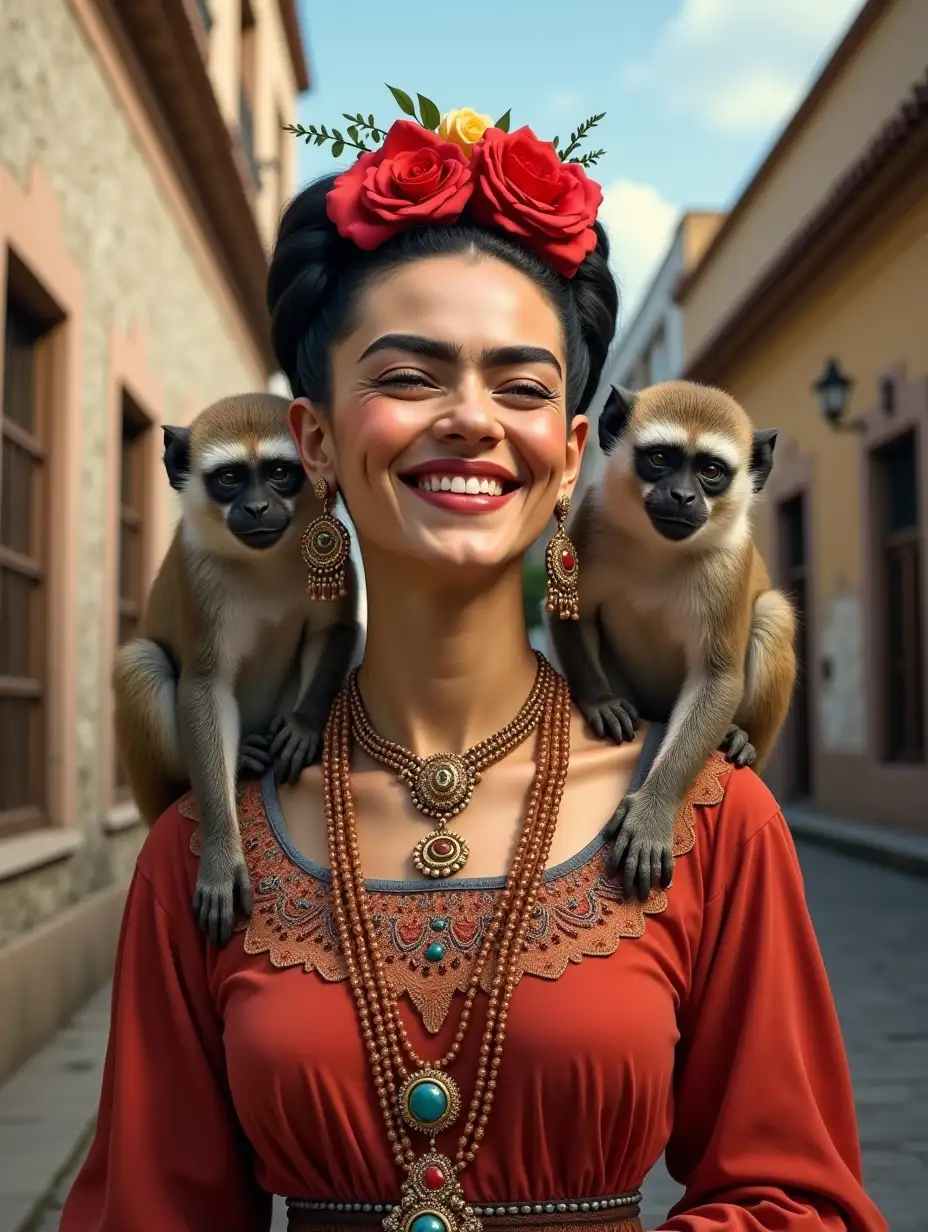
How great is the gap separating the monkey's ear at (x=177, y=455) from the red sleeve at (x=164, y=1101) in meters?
0.54

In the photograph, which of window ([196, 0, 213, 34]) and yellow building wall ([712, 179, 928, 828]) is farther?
yellow building wall ([712, 179, 928, 828])

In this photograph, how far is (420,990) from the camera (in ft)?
5.65

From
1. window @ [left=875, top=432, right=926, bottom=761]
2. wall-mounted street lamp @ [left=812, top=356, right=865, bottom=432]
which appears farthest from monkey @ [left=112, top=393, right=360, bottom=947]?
wall-mounted street lamp @ [left=812, top=356, right=865, bottom=432]

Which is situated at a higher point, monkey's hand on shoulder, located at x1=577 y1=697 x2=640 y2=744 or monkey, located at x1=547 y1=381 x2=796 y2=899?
monkey, located at x1=547 y1=381 x2=796 y2=899

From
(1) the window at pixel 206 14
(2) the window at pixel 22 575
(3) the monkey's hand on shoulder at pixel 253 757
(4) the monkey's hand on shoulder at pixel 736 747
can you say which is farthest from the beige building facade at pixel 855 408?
(3) the monkey's hand on shoulder at pixel 253 757

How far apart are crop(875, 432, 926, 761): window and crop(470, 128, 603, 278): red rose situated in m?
11.1

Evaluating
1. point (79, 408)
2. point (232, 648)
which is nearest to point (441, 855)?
point (232, 648)

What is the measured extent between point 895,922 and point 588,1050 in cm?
763

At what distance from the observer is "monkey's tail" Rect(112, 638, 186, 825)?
6.53 ft

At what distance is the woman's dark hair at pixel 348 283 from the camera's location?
179 cm

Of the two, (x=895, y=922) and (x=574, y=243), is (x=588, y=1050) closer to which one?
(x=574, y=243)

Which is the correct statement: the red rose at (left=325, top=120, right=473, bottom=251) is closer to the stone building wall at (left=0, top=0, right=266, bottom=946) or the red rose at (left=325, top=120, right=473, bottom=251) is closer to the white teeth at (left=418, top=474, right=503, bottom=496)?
the white teeth at (left=418, top=474, right=503, bottom=496)

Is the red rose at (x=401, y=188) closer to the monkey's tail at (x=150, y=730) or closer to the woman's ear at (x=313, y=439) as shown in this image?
the woman's ear at (x=313, y=439)

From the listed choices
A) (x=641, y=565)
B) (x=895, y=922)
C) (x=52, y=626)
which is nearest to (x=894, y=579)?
(x=895, y=922)
